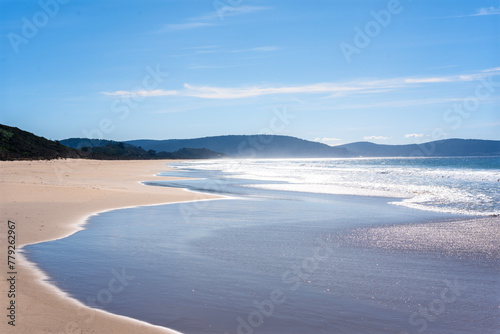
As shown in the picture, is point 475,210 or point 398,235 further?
point 475,210

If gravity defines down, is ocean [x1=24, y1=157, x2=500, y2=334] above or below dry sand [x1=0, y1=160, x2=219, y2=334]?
below

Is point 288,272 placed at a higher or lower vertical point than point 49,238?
lower

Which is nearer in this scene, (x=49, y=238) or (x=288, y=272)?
(x=288, y=272)

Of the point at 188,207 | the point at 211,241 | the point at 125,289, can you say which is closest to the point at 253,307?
the point at 125,289

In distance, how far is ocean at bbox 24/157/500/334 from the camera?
18.6 ft

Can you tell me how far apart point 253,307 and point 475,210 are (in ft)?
42.4

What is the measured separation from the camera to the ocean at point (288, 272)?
5.66m

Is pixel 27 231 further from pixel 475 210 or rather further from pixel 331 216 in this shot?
pixel 475 210

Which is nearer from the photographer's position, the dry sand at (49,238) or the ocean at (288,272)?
the dry sand at (49,238)

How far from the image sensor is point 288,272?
7762mm

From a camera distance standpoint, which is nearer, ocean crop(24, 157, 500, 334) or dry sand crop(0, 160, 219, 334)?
dry sand crop(0, 160, 219, 334)

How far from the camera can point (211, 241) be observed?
10.5 m

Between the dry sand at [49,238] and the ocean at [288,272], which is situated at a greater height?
the dry sand at [49,238]

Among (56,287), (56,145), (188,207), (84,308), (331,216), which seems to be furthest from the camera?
(56,145)
